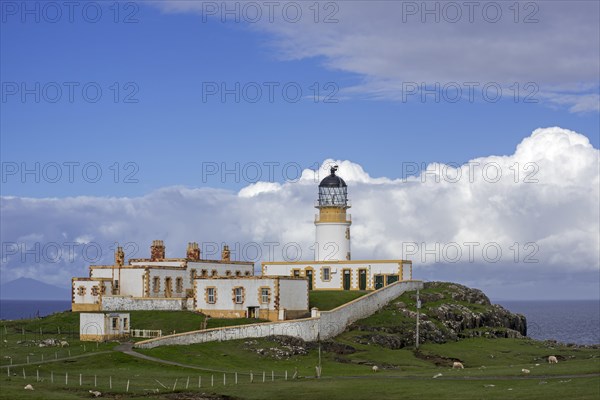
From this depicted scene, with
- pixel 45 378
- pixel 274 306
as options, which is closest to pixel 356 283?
pixel 274 306

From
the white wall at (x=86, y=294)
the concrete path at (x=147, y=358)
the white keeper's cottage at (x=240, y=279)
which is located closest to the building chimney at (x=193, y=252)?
the white keeper's cottage at (x=240, y=279)

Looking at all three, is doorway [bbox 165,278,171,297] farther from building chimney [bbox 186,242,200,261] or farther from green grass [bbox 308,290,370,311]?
green grass [bbox 308,290,370,311]

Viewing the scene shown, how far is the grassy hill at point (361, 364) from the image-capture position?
5684 centimetres

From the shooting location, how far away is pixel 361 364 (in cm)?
7862

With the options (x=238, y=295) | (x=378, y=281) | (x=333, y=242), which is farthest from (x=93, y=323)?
(x=378, y=281)

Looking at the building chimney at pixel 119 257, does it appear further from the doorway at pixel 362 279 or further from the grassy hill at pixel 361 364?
the doorway at pixel 362 279

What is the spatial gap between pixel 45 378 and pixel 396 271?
175 feet

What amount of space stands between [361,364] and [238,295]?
18.1 meters

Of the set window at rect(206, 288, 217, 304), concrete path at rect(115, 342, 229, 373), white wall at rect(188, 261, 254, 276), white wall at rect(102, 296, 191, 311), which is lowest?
concrete path at rect(115, 342, 229, 373)

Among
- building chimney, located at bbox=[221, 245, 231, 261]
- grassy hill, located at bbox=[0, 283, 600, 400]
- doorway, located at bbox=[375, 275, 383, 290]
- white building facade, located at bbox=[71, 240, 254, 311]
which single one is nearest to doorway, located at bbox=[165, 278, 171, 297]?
white building facade, located at bbox=[71, 240, 254, 311]

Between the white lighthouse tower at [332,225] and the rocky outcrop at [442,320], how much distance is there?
420 inches

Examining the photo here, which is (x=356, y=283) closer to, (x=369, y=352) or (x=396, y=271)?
(x=396, y=271)

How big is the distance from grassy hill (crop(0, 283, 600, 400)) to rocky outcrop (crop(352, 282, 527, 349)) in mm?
156

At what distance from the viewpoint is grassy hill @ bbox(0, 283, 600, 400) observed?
56844 millimetres
